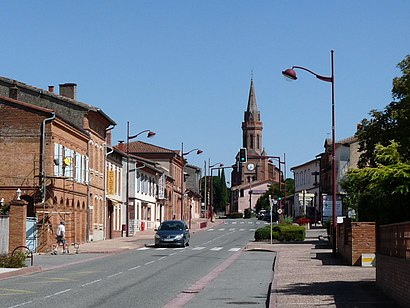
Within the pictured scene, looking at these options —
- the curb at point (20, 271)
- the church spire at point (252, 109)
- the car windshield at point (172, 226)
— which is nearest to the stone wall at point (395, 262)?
the curb at point (20, 271)

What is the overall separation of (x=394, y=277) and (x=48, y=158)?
97.3 ft

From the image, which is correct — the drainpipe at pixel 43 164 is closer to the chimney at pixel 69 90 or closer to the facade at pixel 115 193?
the chimney at pixel 69 90

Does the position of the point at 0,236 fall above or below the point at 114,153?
below

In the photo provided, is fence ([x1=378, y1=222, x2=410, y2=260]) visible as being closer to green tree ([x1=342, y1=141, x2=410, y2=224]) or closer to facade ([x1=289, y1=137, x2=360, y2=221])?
green tree ([x1=342, y1=141, x2=410, y2=224])

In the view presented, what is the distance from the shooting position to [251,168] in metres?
195

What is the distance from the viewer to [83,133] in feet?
167

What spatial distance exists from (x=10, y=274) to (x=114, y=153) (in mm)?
38077

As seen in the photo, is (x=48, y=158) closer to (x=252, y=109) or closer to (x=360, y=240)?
(x=360, y=240)

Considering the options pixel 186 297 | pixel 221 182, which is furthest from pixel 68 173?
pixel 221 182

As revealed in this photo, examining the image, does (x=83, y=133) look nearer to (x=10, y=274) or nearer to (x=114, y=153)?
(x=114, y=153)

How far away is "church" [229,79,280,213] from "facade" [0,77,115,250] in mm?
127544

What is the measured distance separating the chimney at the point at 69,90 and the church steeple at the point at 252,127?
133722 mm

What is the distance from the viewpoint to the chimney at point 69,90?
56469mm

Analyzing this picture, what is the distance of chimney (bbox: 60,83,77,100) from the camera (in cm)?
5647
